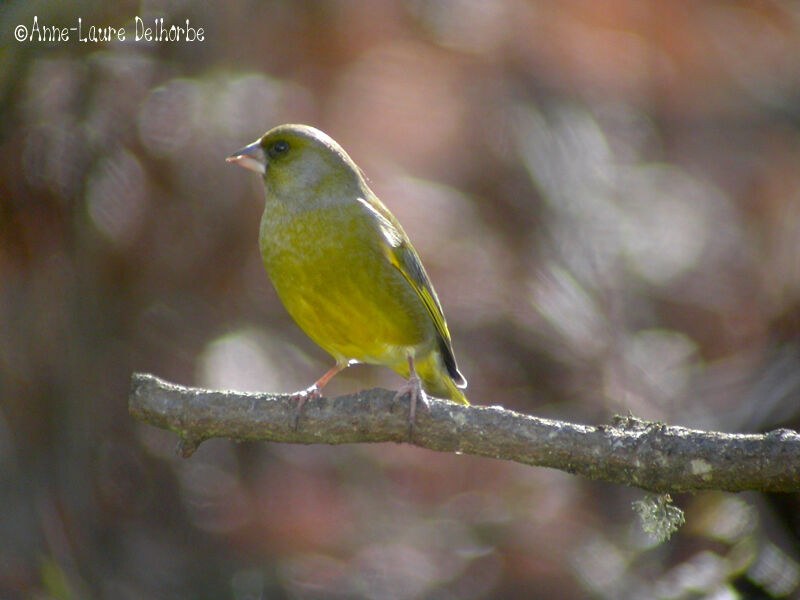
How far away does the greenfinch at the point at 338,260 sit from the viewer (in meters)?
3.92

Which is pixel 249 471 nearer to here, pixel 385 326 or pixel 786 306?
pixel 385 326

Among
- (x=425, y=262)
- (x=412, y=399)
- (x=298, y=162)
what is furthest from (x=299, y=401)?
(x=425, y=262)

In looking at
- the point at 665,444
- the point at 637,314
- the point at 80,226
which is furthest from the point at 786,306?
the point at 80,226

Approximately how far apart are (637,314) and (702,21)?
79.3 inches

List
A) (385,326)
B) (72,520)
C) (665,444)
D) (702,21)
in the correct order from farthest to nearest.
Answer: (702,21) < (72,520) < (385,326) < (665,444)

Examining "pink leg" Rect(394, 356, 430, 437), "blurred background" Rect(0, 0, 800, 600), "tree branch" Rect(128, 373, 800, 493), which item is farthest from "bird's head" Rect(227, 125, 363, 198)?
"blurred background" Rect(0, 0, 800, 600)

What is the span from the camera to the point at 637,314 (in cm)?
624

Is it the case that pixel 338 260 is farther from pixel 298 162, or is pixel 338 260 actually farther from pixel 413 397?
pixel 413 397

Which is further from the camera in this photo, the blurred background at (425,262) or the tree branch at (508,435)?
the blurred background at (425,262)

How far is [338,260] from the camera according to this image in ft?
12.8

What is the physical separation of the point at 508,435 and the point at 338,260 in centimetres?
126

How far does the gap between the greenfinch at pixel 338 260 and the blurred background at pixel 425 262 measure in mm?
1443

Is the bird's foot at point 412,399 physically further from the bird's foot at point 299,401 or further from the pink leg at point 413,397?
the bird's foot at point 299,401

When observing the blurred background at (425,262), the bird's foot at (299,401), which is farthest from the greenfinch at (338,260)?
the blurred background at (425,262)
